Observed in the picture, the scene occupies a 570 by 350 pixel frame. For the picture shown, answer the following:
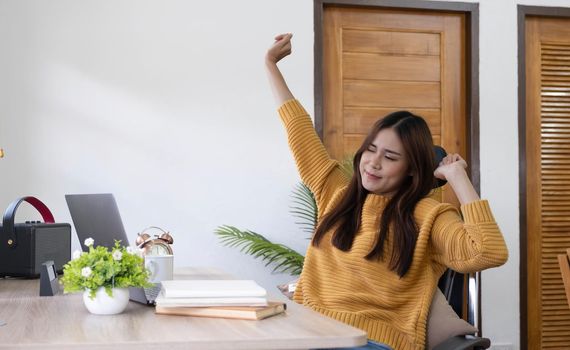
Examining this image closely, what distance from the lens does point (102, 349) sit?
145 centimetres

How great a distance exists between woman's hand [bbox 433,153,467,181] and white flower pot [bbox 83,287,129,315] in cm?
98

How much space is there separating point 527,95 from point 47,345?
3.77 m

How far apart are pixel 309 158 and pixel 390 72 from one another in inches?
82.7

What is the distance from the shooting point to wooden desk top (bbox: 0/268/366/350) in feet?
4.83

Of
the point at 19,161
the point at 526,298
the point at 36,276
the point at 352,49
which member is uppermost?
the point at 352,49

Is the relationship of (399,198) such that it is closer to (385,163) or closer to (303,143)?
(385,163)

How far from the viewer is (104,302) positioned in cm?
180

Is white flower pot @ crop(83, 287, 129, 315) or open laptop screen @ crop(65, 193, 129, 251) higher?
open laptop screen @ crop(65, 193, 129, 251)

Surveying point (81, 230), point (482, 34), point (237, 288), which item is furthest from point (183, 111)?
point (237, 288)

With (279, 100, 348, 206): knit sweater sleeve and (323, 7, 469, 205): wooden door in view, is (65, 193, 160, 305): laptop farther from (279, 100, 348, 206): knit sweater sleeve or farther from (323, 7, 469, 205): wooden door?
(323, 7, 469, 205): wooden door

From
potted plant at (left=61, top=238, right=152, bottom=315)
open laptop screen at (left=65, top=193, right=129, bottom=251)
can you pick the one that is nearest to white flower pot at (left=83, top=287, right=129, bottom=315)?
potted plant at (left=61, top=238, right=152, bottom=315)

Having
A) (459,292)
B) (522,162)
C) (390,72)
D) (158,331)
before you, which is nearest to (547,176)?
(522,162)

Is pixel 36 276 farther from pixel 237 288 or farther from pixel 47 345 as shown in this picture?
pixel 47 345

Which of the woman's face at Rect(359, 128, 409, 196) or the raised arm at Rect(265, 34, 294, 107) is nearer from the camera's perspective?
the woman's face at Rect(359, 128, 409, 196)
